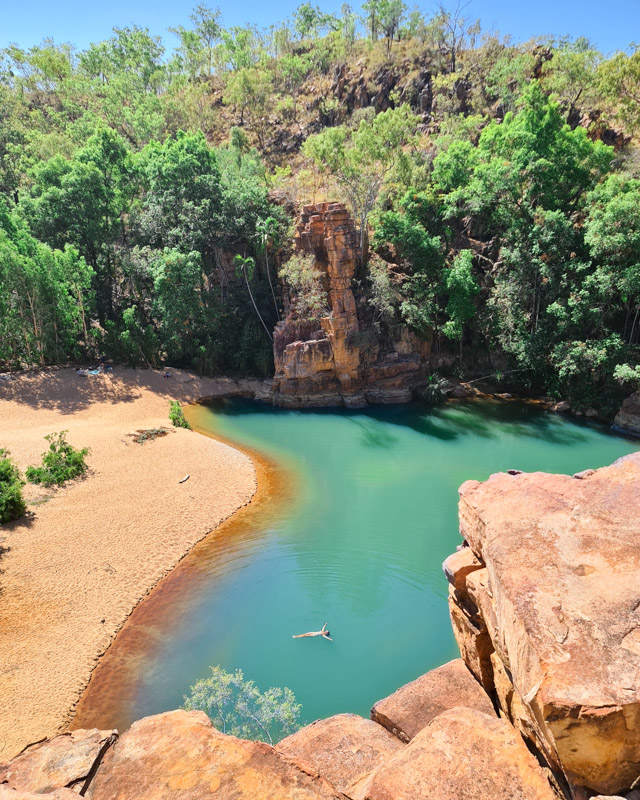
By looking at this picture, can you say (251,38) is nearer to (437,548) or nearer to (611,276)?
(611,276)

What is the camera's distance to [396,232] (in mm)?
27234

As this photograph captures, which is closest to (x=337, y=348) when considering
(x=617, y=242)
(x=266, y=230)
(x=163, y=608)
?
(x=266, y=230)

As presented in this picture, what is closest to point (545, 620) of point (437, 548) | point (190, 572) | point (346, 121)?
point (437, 548)

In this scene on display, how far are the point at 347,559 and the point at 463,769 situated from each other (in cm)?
995

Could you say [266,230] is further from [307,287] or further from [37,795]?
[37,795]

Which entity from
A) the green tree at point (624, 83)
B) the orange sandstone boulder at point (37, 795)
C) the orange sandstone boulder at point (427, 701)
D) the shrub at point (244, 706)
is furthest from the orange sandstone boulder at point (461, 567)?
the green tree at point (624, 83)

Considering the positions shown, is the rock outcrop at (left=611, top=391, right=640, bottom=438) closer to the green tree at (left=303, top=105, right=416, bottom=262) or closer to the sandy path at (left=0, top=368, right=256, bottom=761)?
the green tree at (left=303, top=105, right=416, bottom=262)

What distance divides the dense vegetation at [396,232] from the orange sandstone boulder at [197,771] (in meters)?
22.9

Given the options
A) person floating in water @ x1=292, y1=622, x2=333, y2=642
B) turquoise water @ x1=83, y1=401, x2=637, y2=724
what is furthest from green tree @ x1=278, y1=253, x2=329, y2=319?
person floating in water @ x1=292, y1=622, x2=333, y2=642

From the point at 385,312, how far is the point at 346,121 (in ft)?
Answer: 85.0

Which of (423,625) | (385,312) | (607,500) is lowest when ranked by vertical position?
(423,625)

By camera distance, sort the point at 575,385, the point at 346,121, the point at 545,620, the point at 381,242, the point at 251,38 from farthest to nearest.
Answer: the point at 251,38, the point at 346,121, the point at 381,242, the point at 575,385, the point at 545,620

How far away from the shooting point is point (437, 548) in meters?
14.7

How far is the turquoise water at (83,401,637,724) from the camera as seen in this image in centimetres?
1050
